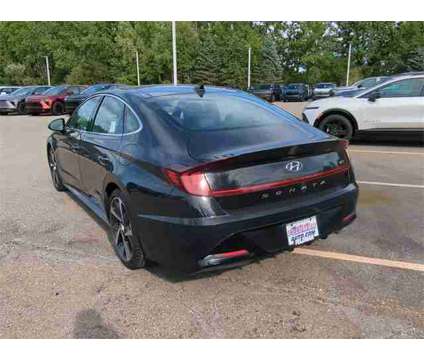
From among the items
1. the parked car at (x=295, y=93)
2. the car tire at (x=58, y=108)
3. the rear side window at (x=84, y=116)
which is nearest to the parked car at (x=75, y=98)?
the car tire at (x=58, y=108)

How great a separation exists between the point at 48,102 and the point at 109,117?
18.0 meters

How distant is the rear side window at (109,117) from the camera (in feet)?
12.2

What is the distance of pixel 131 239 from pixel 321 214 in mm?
1511

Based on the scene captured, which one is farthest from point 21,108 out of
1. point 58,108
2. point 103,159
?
point 103,159

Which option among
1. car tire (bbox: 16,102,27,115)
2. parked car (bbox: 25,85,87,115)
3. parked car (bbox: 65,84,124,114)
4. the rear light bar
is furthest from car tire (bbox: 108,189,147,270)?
car tire (bbox: 16,102,27,115)

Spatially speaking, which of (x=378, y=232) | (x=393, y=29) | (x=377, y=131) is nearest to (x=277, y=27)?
(x=393, y=29)

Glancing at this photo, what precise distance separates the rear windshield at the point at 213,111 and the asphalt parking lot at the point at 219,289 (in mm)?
1214

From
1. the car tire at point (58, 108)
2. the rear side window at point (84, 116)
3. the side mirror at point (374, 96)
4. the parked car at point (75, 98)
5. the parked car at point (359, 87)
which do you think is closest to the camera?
the rear side window at point (84, 116)

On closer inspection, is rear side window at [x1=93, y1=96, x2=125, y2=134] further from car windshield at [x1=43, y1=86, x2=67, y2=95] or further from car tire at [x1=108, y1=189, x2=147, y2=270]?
car windshield at [x1=43, y1=86, x2=67, y2=95]

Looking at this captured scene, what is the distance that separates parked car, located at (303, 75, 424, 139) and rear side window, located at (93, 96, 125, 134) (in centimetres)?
639

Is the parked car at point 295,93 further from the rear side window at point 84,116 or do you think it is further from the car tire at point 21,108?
the rear side window at point 84,116

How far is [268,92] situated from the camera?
31516 mm

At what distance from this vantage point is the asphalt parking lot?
273 cm

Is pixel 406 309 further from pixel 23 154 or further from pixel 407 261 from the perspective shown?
pixel 23 154
